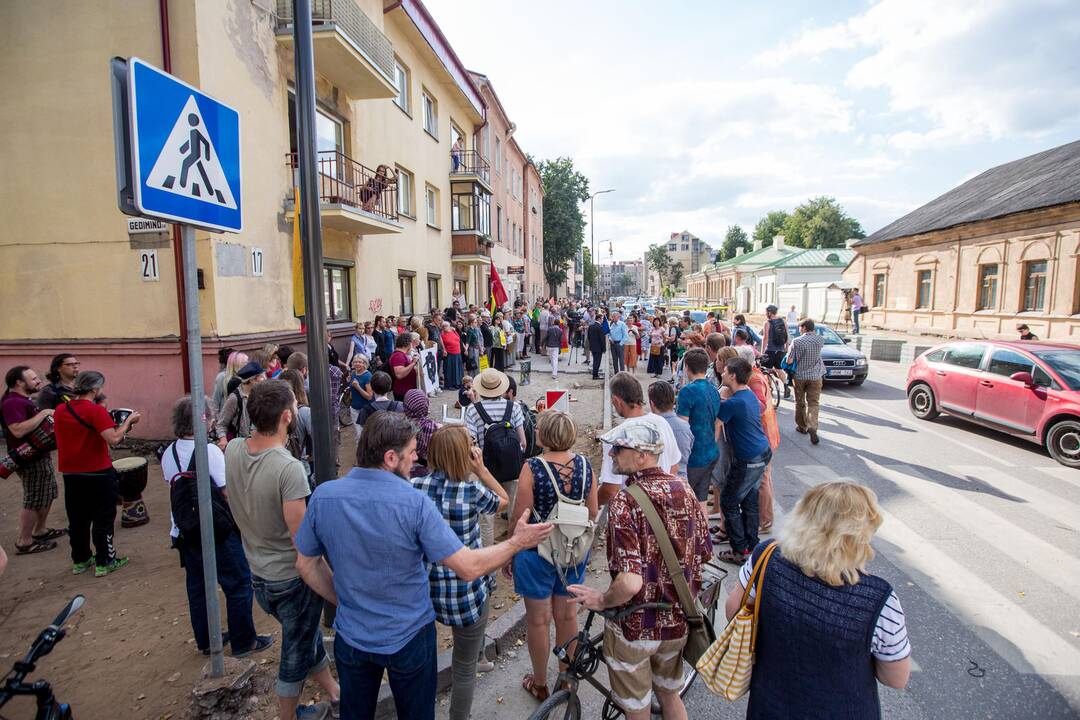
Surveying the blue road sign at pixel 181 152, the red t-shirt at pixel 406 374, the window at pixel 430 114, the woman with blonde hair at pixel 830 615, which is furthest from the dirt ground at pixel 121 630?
the window at pixel 430 114

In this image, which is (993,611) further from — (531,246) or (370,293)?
(531,246)

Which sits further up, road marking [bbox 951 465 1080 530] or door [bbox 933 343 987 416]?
door [bbox 933 343 987 416]

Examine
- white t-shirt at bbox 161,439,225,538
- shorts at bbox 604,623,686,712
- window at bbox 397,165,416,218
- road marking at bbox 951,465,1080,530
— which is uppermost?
window at bbox 397,165,416,218

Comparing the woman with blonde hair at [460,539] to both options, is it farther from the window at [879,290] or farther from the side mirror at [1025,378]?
the window at [879,290]

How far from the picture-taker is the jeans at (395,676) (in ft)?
7.60

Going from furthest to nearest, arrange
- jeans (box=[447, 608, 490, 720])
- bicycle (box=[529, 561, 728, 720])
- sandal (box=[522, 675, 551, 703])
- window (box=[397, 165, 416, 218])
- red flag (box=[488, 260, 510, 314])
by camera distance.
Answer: window (box=[397, 165, 416, 218]) → red flag (box=[488, 260, 510, 314]) → sandal (box=[522, 675, 551, 703]) → jeans (box=[447, 608, 490, 720]) → bicycle (box=[529, 561, 728, 720])

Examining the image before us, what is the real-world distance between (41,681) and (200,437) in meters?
1.20

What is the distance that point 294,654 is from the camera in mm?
2938

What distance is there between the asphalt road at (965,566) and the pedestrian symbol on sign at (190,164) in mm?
3343

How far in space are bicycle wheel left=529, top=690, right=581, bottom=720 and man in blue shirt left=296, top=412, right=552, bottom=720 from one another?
21.6 inches

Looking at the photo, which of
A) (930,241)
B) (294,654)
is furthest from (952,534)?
(930,241)

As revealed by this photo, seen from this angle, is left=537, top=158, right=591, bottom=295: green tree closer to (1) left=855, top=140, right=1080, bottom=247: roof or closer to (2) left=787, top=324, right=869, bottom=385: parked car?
(1) left=855, top=140, right=1080, bottom=247: roof

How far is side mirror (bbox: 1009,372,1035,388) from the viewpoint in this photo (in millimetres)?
8113

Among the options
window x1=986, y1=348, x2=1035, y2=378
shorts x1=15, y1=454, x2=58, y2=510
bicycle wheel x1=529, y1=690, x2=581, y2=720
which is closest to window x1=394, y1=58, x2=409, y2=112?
shorts x1=15, y1=454, x2=58, y2=510
